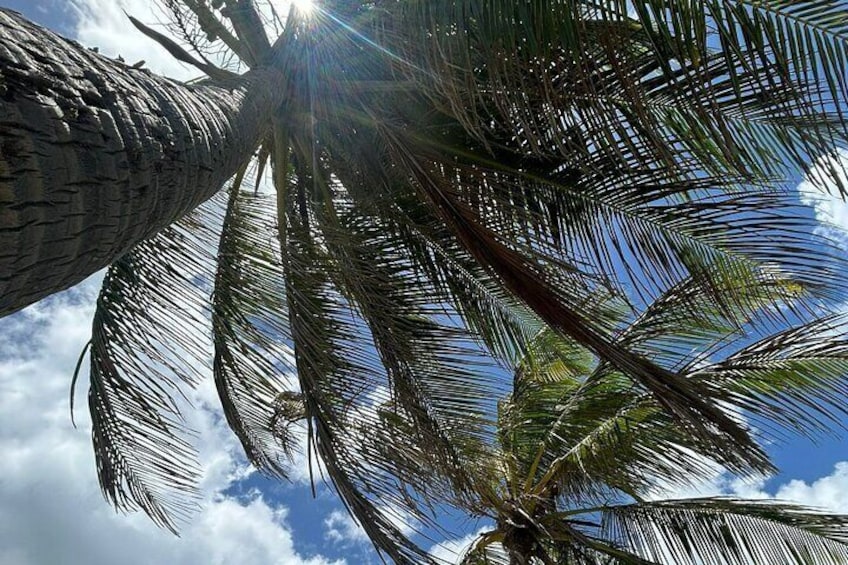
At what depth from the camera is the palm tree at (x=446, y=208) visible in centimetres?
278

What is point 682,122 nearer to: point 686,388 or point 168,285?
point 686,388

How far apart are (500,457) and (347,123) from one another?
284 cm

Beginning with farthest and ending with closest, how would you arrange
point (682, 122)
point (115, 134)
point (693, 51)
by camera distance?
point (682, 122) < point (693, 51) < point (115, 134)

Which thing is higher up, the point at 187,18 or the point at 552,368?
the point at 187,18

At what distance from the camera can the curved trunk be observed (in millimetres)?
1360

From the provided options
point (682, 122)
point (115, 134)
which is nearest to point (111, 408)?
point (115, 134)

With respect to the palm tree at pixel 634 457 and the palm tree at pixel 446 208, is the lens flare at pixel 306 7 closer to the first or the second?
the palm tree at pixel 446 208

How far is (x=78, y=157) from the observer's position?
1.50 meters

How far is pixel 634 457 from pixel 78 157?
6.13 meters

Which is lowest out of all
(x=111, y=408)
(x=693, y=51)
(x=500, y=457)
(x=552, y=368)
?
(x=111, y=408)

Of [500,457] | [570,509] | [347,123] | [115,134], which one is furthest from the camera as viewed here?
[570,509]

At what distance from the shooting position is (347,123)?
14.3ft

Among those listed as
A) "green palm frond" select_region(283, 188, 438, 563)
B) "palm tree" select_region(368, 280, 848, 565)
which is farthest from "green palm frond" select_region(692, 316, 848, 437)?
"green palm frond" select_region(283, 188, 438, 563)

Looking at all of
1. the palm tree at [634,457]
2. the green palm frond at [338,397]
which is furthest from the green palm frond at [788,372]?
the green palm frond at [338,397]
